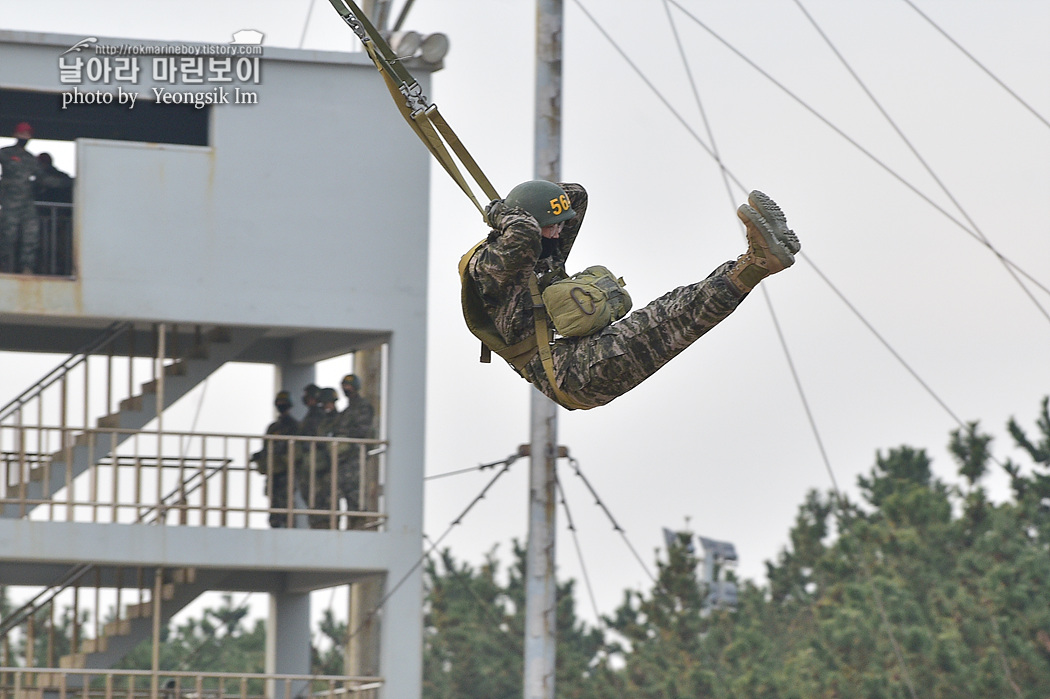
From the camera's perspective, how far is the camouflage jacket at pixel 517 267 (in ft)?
33.6

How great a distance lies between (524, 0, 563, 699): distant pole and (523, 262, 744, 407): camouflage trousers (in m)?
7.01

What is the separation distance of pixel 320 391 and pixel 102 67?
401 cm

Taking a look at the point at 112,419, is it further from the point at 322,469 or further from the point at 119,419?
the point at 322,469

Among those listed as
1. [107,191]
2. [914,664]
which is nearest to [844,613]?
[914,664]

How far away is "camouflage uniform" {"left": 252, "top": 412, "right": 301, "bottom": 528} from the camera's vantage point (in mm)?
19797

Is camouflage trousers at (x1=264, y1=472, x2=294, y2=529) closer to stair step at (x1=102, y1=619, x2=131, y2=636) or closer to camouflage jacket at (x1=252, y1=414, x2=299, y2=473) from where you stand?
camouflage jacket at (x1=252, y1=414, x2=299, y2=473)

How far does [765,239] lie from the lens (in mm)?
9914

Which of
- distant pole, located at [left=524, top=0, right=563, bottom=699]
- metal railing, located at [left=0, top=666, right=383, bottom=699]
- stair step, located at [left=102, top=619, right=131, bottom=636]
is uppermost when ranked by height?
distant pole, located at [left=524, top=0, right=563, bottom=699]

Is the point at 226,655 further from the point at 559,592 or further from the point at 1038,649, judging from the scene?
the point at 1038,649

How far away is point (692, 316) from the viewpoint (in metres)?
10.3

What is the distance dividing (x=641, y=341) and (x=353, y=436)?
9.79 m

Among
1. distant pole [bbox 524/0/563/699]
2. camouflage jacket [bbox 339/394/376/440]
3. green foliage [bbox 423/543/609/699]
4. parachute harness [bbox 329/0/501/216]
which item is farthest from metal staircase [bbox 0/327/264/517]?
green foliage [bbox 423/543/609/699]

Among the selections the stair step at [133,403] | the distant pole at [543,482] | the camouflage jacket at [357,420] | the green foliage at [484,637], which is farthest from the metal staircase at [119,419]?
the green foliage at [484,637]

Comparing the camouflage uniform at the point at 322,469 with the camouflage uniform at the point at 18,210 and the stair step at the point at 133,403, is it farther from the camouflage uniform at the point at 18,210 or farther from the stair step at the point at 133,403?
the camouflage uniform at the point at 18,210
